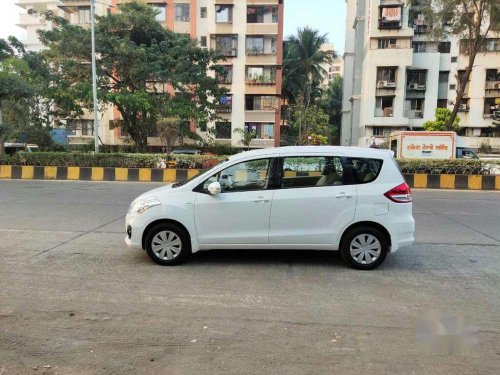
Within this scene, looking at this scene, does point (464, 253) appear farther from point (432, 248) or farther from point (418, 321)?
point (418, 321)

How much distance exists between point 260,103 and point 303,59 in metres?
9.78

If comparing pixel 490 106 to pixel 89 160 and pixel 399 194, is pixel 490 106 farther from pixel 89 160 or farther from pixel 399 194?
pixel 399 194

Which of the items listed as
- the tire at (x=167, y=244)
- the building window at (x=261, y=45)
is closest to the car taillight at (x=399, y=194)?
the tire at (x=167, y=244)

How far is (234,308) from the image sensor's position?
14.3 ft

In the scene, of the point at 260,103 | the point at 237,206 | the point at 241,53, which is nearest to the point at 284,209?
the point at 237,206

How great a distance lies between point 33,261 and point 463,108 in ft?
158

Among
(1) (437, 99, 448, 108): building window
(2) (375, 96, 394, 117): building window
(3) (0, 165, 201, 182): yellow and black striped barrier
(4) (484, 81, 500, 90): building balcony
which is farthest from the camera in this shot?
(1) (437, 99, 448, 108): building window

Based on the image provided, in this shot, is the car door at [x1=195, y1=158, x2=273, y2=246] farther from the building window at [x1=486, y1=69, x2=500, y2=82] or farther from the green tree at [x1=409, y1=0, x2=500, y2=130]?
the building window at [x1=486, y1=69, x2=500, y2=82]

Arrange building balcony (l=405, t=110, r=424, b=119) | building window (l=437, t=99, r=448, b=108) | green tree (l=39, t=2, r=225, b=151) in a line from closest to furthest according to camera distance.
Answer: green tree (l=39, t=2, r=225, b=151)
building balcony (l=405, t=110, r=424, b=119)
building window (l=437, t=99, r=448, b=108)

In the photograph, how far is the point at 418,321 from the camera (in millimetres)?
4082

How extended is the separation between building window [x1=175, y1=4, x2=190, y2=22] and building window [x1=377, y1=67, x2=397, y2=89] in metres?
19.6

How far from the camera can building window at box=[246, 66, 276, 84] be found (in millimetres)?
41831

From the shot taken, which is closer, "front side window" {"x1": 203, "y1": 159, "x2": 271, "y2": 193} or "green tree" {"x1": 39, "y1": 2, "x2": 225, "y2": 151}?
"front side window" {"x1": 203, "y1": 159, "x2": 271, "y2": 193}

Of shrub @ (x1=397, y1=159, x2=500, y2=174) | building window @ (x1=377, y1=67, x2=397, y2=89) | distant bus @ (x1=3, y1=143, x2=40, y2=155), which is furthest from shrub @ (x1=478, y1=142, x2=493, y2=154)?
distant bus @ (x1=3, y1=143, x2=40, y2=155)
